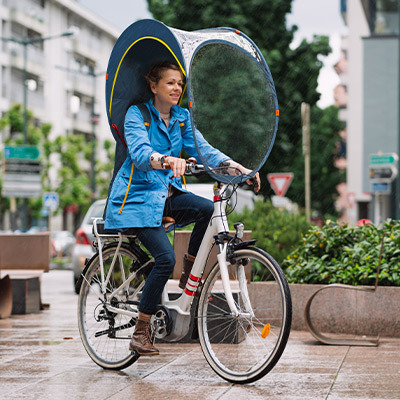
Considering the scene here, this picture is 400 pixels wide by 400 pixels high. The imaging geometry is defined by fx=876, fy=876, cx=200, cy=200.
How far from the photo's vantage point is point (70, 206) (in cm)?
5994

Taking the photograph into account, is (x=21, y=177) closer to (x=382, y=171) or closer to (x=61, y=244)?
(x=382, y=171)

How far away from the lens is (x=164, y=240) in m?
5.43

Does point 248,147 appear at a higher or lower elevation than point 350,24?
lower

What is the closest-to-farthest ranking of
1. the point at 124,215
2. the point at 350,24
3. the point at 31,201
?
the point at 124,215
the point at 31,201
the point at 350,24

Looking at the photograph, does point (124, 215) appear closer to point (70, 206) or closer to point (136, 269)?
point (136, 269)

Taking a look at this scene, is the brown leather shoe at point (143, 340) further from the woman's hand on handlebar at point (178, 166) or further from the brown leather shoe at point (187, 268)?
the woman's hand on handlebar at point (178, 166)

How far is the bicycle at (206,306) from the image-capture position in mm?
5023

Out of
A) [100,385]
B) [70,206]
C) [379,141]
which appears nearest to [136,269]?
[100,385]

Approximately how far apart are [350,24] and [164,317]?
56.4 meters

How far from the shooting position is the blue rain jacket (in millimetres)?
5289

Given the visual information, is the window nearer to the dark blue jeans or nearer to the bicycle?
the bicycle

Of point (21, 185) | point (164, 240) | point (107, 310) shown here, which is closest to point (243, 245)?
point (164, 240)

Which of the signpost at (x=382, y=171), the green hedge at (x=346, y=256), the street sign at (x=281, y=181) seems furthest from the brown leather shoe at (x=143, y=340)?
the street sign at (x=281, y=181)

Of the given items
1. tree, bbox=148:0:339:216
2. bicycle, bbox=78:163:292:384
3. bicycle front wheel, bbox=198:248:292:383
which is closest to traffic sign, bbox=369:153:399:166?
tree, bbox=148:0:339:216
